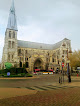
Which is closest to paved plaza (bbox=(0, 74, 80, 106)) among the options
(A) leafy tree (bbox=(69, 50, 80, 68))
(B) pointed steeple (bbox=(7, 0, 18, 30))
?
(A) leafy tree (bbox=(69, 50, 80, 68))

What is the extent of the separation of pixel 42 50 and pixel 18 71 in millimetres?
38183

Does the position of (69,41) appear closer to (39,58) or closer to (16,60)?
(39,58)

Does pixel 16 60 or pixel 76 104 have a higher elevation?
pixel 16 60

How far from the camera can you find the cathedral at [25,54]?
187 feet

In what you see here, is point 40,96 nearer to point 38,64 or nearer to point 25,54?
point 38,64

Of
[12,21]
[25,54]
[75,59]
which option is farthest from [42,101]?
[12,21]

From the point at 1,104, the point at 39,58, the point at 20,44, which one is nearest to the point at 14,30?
the point at 20,44

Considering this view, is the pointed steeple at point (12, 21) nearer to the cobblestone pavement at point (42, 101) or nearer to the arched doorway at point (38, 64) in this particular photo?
the arched doorway at point (38, 64)

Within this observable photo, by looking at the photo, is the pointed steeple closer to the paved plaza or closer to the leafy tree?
the leafy tree

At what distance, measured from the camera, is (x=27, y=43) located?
7294 cm

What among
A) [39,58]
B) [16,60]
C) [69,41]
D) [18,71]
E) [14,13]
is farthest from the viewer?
[69,41]

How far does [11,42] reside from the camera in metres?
58.8

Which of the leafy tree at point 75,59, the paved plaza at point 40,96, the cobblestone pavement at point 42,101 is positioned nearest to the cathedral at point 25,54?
the leafy tree at point 75,59

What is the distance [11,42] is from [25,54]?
39.2 feet
